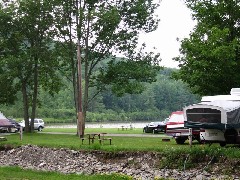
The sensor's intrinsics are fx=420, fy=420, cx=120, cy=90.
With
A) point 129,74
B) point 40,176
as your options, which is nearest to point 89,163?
point 40,176

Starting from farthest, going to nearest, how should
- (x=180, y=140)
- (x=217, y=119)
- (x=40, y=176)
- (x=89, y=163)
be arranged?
(x=180, y=140)
(x=89, y=163)
(x=217, y=119)
(x=40, y=176)

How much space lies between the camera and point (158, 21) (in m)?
41.7

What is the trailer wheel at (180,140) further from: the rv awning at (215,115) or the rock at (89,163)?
the rock at (89,163)

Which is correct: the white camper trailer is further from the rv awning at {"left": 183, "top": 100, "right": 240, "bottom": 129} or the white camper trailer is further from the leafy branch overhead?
the leafy branch overhead

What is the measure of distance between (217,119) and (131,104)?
447 feet

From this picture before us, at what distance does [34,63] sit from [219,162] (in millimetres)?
28476

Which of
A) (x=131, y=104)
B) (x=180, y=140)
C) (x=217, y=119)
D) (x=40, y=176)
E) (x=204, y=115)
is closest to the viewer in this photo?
(x=40, y=176)

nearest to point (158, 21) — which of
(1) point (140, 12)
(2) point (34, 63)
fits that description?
(1) point (140, 12)

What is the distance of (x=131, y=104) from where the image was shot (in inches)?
Answer: 6211

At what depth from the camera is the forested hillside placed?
12789 centimetres

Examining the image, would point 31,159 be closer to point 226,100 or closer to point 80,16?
point 226,100

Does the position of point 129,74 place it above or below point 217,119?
above

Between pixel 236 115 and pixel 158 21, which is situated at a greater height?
pixel 158 21

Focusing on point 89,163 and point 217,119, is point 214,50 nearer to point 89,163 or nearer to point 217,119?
point 217,119
